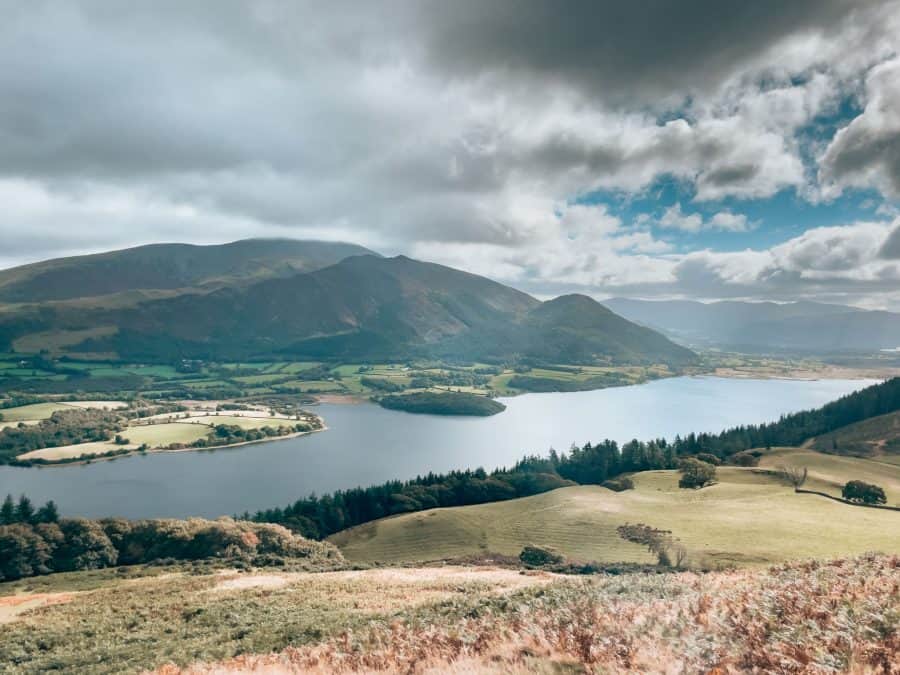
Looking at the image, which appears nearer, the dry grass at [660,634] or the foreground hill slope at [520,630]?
the dry grass at [660,634]

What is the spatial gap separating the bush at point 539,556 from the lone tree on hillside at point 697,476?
4579 centimetres

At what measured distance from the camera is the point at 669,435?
602 feet

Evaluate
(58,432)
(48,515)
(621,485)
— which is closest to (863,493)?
(621,485)

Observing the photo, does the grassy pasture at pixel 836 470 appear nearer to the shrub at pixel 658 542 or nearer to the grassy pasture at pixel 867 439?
the grassy pasture at pixel 867 439

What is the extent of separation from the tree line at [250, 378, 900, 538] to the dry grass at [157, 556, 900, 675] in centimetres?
8091

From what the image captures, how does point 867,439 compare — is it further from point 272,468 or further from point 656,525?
point 272,468

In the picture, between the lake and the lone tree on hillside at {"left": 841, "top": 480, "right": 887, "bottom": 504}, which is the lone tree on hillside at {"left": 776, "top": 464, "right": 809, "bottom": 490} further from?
the lake

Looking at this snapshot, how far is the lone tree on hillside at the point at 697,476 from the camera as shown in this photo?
96.6 meters

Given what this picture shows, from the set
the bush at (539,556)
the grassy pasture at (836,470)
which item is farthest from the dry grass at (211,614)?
the grassy pasture at (836,470)

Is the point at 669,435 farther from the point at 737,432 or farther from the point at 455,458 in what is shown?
the point at 455,458

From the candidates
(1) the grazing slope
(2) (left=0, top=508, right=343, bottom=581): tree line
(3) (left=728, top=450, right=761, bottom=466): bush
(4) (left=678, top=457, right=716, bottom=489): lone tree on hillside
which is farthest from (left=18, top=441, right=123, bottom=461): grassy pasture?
(1) the grazing slope

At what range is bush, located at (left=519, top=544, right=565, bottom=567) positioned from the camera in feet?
199

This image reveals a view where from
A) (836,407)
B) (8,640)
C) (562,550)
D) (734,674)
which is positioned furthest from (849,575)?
(836,407)

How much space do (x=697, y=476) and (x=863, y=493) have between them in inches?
991
